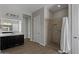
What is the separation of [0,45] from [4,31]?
0.39 m

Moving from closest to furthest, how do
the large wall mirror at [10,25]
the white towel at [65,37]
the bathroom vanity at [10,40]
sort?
the white towel at [65,37] < the large wall mirror at [10,25] < the bathroom vanity at [10,40]

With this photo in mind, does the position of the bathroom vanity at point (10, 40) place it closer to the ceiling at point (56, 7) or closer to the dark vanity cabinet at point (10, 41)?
the dark vanity cabinet at point (10, 41)

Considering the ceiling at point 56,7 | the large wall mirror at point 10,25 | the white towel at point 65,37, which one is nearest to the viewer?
the ceiling at point 56,7

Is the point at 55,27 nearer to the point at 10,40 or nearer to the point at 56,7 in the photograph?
the point at 56,7

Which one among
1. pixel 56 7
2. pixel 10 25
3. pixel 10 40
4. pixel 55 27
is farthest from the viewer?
Result: pixel 10 40

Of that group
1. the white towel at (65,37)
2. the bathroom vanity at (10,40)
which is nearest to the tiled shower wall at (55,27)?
the white towel at (65,37)

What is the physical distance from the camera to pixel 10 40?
213 cm

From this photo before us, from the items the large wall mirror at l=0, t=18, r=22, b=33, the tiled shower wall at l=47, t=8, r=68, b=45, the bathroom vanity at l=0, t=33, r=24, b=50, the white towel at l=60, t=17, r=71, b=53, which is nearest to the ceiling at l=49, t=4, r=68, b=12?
the tiled shower wall at l=47, t=8, r=68, b=45

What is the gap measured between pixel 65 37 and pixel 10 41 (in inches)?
58.3

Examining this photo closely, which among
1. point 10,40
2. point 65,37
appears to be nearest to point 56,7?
point 65,37

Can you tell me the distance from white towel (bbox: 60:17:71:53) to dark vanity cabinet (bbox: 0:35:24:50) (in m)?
1.01

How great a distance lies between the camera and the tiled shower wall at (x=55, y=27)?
65.7 inches

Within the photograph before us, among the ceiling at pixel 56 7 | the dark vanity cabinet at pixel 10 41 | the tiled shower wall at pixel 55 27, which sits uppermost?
the ceiling at pixel 56 7

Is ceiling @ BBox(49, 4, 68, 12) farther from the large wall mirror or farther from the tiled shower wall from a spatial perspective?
the large wall mirror
